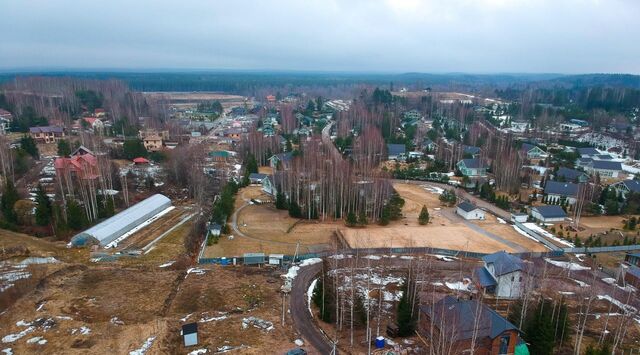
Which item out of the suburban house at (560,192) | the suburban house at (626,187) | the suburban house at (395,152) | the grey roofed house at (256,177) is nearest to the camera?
the suburban house at (560,192)

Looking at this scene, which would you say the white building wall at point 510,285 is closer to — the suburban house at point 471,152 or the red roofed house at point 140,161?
the suburban house at point 471,152

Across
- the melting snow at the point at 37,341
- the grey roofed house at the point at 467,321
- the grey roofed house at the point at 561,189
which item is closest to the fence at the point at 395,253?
the grey roofed house at the point at 467,321

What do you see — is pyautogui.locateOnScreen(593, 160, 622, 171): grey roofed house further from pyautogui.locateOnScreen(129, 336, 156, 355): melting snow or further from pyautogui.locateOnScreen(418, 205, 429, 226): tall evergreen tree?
pyautogui.locateOnScreen(129, 336, 156, 355): melting snow

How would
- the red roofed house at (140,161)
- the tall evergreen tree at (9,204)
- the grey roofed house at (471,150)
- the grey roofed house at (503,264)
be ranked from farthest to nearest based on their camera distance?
the grey roofed house at (471,150)
the red roofed house at (140,161)
the tall evergreen tree at (9,204)
the grey roofed house at (503,264)

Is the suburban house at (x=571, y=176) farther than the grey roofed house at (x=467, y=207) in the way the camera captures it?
Yes

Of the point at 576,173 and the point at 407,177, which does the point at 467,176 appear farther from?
the point at 576,173

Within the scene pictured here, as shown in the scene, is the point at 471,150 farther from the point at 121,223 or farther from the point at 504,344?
the point at 121,223
